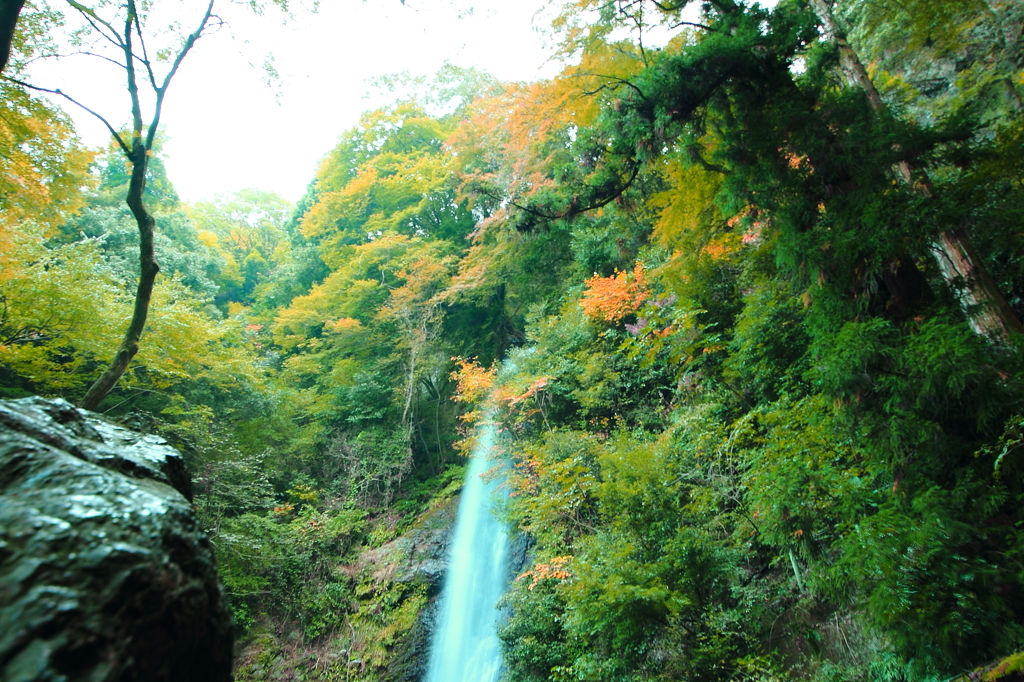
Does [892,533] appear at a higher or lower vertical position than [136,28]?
lower

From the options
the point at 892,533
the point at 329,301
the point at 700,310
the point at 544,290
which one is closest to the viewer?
the point at 892,533

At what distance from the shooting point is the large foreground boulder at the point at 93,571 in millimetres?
1229

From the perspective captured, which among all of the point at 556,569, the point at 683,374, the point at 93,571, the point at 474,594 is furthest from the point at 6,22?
the point at 474,594

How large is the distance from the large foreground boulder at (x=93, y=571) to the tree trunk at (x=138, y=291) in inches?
154

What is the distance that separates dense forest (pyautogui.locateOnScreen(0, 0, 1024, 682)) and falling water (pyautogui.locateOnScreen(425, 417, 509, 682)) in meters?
0.79

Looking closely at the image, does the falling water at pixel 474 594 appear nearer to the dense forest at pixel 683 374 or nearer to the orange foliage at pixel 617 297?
the dense forest at pixel 683 374

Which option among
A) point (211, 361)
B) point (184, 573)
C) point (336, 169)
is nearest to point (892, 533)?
point (184, 573)

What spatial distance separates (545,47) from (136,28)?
526cm

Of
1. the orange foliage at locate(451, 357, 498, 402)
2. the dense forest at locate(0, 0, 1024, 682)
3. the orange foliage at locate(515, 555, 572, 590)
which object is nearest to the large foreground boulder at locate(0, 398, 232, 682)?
the dense forest at locate(0, 0, 1024, 682)

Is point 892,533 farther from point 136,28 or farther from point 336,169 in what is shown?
point 336,169

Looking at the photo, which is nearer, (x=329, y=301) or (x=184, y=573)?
(x=184, y=573)

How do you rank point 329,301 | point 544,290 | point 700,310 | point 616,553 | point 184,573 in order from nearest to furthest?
point 184,573, point 616,553, point 700,310, point 544,290, point 329,301

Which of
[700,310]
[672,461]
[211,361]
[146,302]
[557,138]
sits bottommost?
[672,461]

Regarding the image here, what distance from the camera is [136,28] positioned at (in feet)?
20.0
